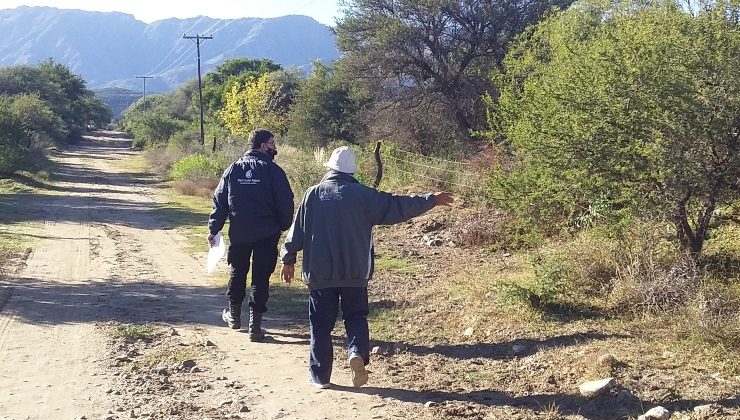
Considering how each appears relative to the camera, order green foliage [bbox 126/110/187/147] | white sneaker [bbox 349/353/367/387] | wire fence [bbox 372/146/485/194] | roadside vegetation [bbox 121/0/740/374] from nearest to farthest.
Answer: white sneaker [bbox 349/353/367/387], roadside vegetation [bbox 121/0/740/374], wire fence [bbox 372/146/485/194], green foliage [bbox 126/110/187/147]

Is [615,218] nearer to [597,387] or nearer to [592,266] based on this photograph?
[592,266]

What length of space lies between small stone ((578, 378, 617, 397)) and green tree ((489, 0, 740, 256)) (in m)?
2.29

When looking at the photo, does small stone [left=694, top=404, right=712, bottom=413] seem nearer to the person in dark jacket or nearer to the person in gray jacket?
the person in gray jacket

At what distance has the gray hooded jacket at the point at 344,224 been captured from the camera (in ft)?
16.5

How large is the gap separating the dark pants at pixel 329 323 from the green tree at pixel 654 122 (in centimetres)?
275

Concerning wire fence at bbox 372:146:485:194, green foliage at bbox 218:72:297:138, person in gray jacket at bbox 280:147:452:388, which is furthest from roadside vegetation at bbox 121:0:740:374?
green foliage at bbox 218:72:297:138

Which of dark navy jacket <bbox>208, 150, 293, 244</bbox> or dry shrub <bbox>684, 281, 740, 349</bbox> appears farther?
dark navy jacket <bbox>208, 150, 293, 244</bbox>

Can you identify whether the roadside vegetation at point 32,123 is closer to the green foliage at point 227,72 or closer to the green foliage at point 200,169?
the green foliage at point 200,169

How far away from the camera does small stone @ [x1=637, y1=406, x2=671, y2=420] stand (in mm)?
4273

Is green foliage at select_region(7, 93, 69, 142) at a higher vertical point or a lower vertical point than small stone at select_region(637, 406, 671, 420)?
higher

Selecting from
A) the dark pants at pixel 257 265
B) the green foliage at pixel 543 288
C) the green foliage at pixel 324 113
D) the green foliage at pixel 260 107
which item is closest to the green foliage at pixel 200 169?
the green foliage at pixel 324 113

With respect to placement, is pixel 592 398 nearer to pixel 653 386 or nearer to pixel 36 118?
pixel 653 386

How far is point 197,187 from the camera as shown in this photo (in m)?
22.8

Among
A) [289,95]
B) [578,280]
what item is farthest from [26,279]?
[289,95]
